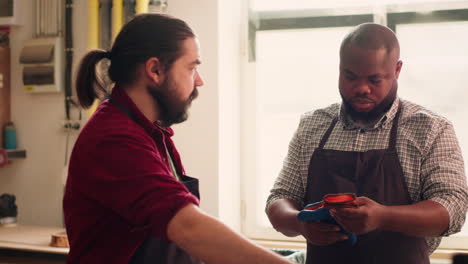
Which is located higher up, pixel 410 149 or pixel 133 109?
pixel 133 109

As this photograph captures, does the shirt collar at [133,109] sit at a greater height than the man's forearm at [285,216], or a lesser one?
greater

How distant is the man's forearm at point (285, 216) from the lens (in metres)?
1.67

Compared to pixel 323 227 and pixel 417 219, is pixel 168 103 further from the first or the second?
pixel 417 219

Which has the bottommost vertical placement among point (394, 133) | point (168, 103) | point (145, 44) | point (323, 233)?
point (323, 233)

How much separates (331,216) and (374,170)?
28cm

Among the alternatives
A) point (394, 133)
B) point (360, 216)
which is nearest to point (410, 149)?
point (394, 133)

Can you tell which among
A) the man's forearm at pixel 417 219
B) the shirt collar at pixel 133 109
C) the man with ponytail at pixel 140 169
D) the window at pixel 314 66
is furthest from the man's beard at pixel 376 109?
the window at pixel 314 66

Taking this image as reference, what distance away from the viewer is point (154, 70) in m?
1.44

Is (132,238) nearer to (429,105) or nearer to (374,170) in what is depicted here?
(374,170)

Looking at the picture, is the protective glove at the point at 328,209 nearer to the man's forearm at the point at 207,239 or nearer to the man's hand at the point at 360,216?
the man's hand at the point at 360,216

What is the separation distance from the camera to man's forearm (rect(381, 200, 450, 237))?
1500mm

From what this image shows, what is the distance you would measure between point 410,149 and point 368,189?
0.58 feet

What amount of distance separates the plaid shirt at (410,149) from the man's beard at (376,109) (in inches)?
0.7

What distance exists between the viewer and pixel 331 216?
4.82ft
